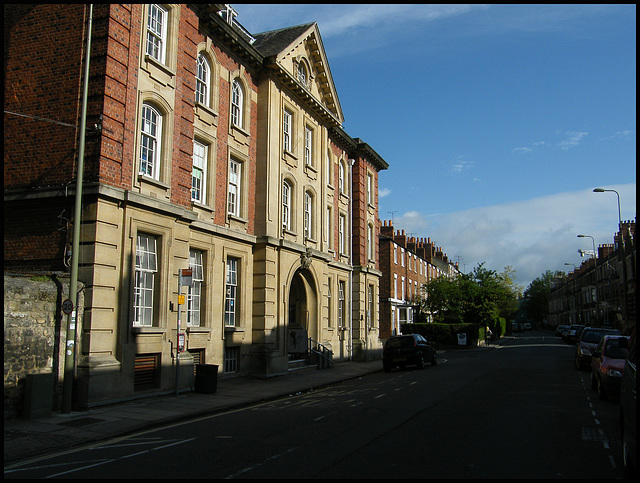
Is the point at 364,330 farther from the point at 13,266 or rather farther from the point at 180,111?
the point at 13,266

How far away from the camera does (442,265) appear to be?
75438mm

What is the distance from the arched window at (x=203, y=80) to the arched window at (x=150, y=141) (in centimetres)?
295

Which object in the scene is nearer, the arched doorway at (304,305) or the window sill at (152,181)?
the window sill at (152,181)

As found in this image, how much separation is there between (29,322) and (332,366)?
54.9 ft

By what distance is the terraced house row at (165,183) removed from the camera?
546 inches

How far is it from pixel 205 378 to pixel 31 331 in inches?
206

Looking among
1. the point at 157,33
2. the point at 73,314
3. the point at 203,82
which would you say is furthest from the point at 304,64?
the point at 73,314

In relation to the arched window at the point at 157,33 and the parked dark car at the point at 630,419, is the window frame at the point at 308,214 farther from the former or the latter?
the parked dark car at the point at 630,419

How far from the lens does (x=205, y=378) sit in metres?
15.8

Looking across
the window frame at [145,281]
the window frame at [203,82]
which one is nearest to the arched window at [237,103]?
the window frame at [203,82]

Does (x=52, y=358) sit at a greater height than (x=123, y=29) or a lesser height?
lesser

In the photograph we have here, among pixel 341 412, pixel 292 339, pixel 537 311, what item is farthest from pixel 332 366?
pixel 537 311

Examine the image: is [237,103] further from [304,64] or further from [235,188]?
[304,64]

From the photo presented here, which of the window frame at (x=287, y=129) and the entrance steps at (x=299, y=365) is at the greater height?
the window frame at (x=287, y=129)
